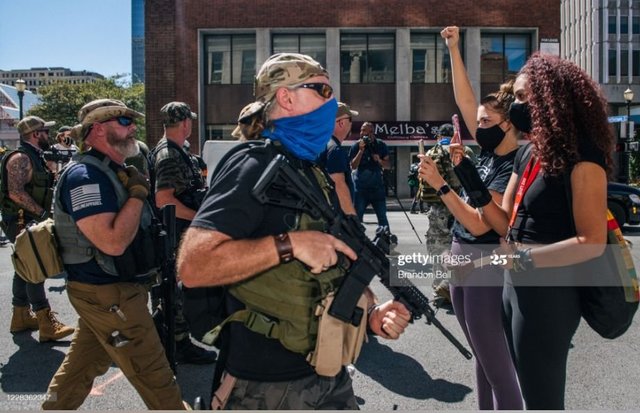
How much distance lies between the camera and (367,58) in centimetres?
2694

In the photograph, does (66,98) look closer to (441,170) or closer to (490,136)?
(441,170)

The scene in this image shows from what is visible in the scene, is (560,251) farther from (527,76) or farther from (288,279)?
(288,279)

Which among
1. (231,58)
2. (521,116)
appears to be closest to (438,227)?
(521,116)

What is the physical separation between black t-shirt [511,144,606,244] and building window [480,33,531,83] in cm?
2579

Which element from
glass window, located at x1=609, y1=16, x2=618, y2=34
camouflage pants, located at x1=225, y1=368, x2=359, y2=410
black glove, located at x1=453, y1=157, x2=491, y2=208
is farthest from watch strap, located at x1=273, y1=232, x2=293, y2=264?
glass window, located at x1=609, y1=16, x2=618, y2=34

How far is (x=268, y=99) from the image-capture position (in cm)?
212

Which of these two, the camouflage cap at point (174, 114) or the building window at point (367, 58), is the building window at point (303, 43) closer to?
the building window at point (367, 58)

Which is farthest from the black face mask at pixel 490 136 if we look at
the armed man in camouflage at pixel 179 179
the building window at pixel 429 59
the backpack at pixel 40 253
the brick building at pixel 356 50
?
the building window at pixel 429 59

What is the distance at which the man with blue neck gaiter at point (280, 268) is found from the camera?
1.85 meters

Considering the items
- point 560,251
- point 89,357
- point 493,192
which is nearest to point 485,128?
point 493,192

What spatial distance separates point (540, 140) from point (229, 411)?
1656 millimetres

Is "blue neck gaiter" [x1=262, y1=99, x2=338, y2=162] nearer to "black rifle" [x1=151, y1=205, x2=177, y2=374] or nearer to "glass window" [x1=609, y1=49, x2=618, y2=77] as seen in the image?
"black rifle" [x1=151, y1=205, x2=177, y2=374]

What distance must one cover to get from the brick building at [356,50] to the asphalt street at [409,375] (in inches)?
837

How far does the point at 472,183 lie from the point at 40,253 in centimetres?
236
